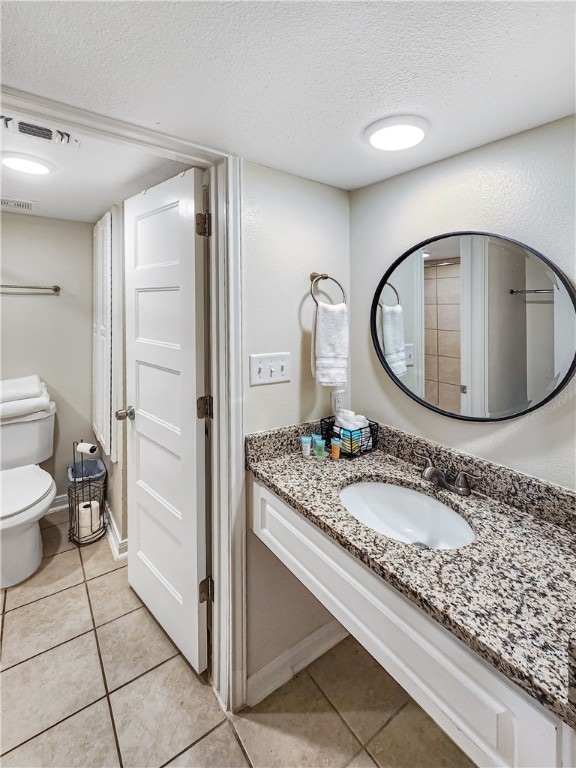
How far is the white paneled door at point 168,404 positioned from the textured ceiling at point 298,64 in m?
0.43

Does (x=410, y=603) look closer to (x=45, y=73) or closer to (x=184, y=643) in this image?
(x=184, y=643)

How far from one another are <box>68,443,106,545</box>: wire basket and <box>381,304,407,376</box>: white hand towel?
6.80 ft

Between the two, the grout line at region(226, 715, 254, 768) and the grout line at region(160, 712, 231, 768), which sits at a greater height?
the grout line at region(160, 712, 231, 768)

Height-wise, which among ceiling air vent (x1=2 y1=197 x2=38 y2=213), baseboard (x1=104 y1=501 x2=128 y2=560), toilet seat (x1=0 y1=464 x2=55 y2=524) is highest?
ceiling air vent (x1=2 y1=197 x2=38 y2=213)

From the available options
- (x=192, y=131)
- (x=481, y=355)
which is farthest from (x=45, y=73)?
(x=481, y=355)

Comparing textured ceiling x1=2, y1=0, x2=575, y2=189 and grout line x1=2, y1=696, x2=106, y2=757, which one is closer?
textured ceiling x1=2, y1=0, x2=575, y2=189

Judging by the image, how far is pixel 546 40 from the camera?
0.72 metres

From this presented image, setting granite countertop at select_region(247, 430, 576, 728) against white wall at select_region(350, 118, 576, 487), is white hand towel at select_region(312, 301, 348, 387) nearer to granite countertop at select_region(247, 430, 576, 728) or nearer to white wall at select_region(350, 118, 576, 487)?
white wall at select_region(350, 118, 576, 487)

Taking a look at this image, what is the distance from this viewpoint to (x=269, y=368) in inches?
54.9

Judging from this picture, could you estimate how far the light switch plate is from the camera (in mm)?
1360

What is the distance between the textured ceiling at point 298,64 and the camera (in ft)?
2.19

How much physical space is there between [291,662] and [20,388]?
2158 millimetres

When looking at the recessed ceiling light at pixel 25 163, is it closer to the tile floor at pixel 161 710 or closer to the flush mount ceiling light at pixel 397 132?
the flush mount ceiling light at pixel 397 132

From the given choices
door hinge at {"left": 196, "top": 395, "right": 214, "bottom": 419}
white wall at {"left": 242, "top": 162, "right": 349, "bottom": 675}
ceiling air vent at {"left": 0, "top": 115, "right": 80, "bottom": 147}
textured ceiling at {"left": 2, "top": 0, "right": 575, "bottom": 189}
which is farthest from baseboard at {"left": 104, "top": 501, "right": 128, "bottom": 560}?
textured ceiling at {"left": 2, "top": 0, "right": 575, "bottom": 189}
